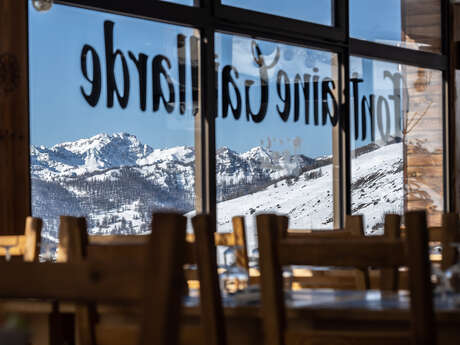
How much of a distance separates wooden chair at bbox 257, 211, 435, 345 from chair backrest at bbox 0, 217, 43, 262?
5.56 ft

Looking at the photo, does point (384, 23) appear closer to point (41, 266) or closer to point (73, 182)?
point (73, 182)

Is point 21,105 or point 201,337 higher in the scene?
point 21,105

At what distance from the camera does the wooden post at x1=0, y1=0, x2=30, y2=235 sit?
4223 millimetres

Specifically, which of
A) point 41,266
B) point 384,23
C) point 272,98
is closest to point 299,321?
point 41,266

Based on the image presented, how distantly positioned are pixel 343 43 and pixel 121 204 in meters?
2.59

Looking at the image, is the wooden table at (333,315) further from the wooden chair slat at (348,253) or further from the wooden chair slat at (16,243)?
the wooden chair slat at (16,243)

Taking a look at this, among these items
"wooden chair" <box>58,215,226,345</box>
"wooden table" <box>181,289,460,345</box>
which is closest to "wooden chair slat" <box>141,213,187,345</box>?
"wooden chair" <box>58,215,226,345</box>

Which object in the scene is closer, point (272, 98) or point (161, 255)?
point (161, 255)

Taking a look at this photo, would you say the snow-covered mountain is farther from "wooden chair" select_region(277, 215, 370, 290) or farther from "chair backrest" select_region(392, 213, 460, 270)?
"chair backrest" select_region(392, 213, 460, 270)

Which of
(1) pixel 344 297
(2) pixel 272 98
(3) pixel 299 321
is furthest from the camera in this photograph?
(2) pixel 272 98

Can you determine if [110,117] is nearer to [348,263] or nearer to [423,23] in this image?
[348,263]

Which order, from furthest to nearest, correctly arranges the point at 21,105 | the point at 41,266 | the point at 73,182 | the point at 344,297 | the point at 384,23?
the point at 384,23
the point at 73,182
the point at 21,105
the point at 344,297
the point at 41,266

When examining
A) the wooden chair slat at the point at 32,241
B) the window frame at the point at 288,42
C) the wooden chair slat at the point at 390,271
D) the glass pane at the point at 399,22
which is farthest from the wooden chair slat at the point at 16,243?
the glass pane at the point at 399,22

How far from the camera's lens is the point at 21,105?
4309mm
